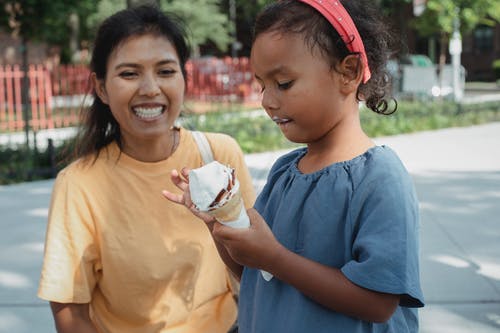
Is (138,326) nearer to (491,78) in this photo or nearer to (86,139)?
(86,139)

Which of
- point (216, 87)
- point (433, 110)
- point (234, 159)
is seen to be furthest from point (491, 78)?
point (234, 159)

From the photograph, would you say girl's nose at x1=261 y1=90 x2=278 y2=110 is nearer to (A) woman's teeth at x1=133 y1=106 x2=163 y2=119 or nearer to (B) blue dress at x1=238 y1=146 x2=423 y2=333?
(B) blue dress at x1=238 y1=146 x2=423 y2=333

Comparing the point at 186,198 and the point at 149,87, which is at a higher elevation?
the point at 149,87

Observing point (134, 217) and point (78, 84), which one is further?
point (78, 84)

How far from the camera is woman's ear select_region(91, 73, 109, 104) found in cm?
222

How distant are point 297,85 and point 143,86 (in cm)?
81

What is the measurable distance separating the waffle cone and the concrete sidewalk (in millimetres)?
2516

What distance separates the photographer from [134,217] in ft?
6.68

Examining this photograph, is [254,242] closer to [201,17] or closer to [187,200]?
[187,200]

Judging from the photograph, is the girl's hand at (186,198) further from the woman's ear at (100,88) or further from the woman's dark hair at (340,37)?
the woman's ear at (100,88)

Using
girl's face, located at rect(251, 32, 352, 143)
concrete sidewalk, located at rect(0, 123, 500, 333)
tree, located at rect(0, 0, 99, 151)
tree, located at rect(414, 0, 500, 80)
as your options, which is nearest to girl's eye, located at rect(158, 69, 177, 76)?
girl's face, located at rect(251, 32, 352, 143)

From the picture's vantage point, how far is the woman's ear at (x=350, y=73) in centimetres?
144

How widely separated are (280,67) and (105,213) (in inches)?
33.1

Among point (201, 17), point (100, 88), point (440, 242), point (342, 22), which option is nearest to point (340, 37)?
point (342, 22)
